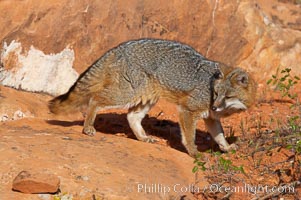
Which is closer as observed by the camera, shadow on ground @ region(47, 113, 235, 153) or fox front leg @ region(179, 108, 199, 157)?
fox front leg @ region(179, 108, 199, 157)

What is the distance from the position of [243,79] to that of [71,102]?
259 cm

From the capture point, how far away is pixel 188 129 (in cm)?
895

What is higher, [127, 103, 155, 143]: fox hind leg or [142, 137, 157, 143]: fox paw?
[127, 103, 155, 143]: fox hind leg

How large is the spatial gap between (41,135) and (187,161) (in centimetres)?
200

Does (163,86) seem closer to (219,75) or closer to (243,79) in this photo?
(219,75)

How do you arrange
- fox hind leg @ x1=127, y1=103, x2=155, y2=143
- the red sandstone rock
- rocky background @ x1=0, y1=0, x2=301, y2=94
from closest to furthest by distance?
the red sandstone rock < fox hind leg @ x1=127, y1=103, x2=155, y2=143 < rocky background @ x1=0, y1=0, x2=301, y2=94

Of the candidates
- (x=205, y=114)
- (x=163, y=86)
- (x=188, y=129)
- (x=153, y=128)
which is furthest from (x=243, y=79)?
(x=153, y=128)

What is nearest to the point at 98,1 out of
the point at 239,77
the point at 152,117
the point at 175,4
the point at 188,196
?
the point at 175,4

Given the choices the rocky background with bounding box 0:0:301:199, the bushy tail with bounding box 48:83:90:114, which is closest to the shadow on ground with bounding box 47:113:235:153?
the rocky background with bounding box 0:0:301:199

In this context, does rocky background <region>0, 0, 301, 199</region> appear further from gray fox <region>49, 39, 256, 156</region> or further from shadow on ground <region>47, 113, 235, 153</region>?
gray fox <region>49, 39, 256, 156</region>

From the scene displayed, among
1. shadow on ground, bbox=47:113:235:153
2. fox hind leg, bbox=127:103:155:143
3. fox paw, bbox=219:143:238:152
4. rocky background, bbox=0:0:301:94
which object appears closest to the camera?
fox paw, bbox=219:143:238:152

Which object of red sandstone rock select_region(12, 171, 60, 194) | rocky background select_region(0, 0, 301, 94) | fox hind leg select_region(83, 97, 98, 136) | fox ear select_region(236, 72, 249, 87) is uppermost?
rocky background select_region(0, 0, 301, 94)

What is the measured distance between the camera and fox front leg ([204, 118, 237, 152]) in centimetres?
920

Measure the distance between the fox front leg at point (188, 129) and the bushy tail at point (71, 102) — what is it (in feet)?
4.92
